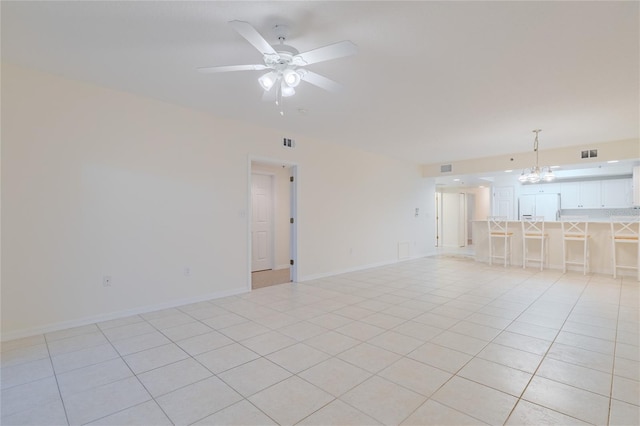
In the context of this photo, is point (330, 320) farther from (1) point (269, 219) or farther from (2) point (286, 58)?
(1) point (269, 219)

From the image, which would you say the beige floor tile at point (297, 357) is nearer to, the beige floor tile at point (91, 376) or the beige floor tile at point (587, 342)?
the beige floor tile at point (91, 376)

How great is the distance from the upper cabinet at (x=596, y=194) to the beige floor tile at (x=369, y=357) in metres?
8.64

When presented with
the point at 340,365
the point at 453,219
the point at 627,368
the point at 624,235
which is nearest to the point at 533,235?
the point at 624,235

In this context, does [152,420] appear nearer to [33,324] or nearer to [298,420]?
[298,420]

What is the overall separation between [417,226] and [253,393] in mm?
6842

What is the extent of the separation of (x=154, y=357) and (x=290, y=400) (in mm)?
1323

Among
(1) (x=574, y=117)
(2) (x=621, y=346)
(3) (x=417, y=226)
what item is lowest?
(2) (x=621, y=346)

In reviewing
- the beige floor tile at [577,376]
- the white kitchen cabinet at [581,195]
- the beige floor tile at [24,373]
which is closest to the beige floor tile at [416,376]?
the beige floor tile at [577,376]

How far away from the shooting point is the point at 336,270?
228 inches

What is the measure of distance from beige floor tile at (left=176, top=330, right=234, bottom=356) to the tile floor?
0.8 inches

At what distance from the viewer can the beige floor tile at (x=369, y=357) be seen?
89.7 inches

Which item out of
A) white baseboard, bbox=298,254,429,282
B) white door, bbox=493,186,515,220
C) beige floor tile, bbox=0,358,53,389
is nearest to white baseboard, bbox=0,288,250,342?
beige floor tile, bbox=0,358,53,389

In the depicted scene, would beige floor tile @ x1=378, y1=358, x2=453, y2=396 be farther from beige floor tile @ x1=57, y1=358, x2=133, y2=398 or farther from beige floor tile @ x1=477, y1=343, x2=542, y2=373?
beige floor tile @ x1=57, y1=358, x2=133, y2=398

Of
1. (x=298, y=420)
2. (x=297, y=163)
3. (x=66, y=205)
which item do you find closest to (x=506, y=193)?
(x=297, y=163)
